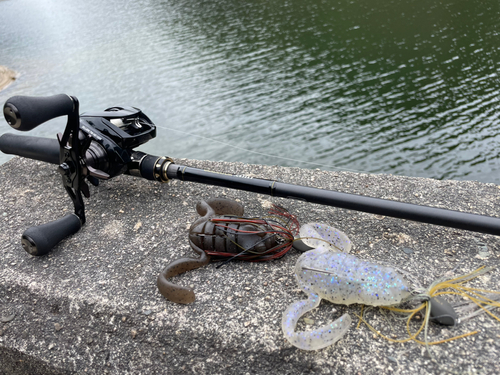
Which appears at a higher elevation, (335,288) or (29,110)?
(29,110)

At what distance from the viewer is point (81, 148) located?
7.61ft

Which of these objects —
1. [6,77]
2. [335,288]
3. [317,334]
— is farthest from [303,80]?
[6,77]

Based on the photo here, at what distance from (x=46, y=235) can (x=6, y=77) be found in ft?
20.3

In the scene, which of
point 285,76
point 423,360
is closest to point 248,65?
point 285,76

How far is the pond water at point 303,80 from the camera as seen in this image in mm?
4277

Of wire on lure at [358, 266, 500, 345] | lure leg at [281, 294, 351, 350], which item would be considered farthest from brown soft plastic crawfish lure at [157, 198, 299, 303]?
wire on lure at [358, 266, 500, 345]

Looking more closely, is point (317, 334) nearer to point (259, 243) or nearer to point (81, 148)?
point (259, 243)

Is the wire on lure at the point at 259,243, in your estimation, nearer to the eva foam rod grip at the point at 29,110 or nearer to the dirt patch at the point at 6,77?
the eva foam rod grip at the point at 29,110

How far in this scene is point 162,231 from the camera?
7.94ft

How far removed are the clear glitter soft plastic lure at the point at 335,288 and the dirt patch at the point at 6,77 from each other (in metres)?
6.86

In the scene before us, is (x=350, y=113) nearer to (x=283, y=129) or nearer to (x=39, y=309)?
(x=283, y=129)

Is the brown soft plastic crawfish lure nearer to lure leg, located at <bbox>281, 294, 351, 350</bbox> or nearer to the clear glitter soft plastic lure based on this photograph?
the clear glitter soft plastic lure

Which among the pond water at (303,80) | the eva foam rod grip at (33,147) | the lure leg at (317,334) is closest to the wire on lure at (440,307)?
the lure leg at (317,334)

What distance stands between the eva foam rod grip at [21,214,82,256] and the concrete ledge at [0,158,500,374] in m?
0.09
